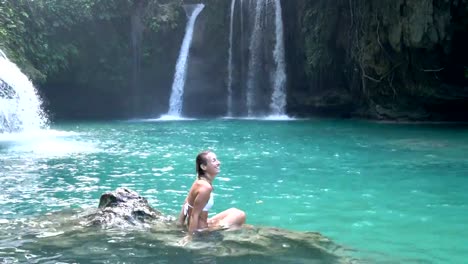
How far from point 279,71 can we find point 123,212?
74.1ft

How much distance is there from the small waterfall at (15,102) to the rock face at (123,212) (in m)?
13.6

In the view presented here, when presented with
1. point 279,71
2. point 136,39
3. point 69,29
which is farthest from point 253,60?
point 69,29

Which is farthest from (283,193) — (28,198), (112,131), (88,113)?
(88,113)

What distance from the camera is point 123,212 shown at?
22.5 ft

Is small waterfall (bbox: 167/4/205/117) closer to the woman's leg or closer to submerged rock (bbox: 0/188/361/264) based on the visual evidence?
submerged rock (bbox: 0/188/361/264)

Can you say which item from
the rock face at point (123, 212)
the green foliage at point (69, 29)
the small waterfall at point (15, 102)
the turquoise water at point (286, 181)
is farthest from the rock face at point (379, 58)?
the rock face at point (123, 212)

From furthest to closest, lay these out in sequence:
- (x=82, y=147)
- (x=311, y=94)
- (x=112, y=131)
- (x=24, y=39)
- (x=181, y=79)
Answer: (x=181, y=79) → (x=311, y=94) → (x=24, y=39) → (x=112, y=131) → (x=82, y=147)

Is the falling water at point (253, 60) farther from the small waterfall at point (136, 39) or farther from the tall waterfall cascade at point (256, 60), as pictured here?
the small waterfall at point (136, 39)

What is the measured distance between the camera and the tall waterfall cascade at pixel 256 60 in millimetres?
28734

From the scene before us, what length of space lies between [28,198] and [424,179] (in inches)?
269

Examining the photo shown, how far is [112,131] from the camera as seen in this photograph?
20.4 meters

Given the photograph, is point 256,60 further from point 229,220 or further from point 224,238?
point 224,238

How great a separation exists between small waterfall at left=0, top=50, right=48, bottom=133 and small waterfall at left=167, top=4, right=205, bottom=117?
10227 mm

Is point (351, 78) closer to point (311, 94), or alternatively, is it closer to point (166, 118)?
point (311, 94)
